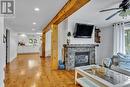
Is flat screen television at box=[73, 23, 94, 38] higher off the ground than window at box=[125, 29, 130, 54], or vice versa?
flat screen television at box=[73, 23, 94, 38]

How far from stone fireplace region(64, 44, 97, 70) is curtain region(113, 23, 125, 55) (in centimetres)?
112

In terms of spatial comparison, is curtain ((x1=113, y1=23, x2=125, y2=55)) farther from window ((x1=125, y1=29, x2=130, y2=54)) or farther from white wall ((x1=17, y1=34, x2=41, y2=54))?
white wall ((x1=17, y1=34, x2=41, y2=54))

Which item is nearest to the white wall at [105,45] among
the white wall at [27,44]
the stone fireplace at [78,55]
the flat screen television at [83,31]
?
the stone fireplace at [78,55]

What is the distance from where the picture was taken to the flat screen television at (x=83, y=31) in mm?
5953

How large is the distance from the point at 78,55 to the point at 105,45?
79.2 inches

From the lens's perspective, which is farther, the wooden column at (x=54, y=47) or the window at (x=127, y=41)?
the window at (x=127, y=41)

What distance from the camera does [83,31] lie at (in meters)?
6.15

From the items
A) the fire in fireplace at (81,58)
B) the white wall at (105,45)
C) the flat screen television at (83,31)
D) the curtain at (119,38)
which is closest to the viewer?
the flat screen television at (83,31)

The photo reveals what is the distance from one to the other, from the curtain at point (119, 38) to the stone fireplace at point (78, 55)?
1118 mm

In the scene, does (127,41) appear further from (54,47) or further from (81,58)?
(54,47)

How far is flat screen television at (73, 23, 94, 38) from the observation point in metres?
5.95

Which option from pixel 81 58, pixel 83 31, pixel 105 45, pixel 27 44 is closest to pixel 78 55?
pixel 81 58

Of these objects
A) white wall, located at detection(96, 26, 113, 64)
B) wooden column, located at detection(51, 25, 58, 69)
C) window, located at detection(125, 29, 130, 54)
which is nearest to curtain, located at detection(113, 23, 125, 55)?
window, located at detection(125, 29, 130, 54)

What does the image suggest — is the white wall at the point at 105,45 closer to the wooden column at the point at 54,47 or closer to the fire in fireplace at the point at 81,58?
the fire in fireplace at the point at 81,58
